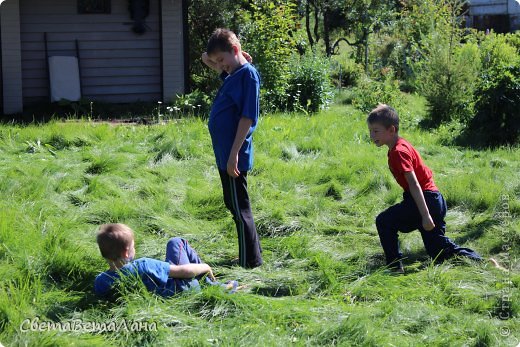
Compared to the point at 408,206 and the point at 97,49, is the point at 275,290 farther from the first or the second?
the point at 97,49

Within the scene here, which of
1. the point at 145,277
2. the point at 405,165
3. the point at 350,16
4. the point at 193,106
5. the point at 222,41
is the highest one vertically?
the point at 350,16

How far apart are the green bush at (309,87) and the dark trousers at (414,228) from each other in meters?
6.73

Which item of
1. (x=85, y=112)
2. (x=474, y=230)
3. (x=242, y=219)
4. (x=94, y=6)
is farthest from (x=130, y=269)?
(x=94, y=6)

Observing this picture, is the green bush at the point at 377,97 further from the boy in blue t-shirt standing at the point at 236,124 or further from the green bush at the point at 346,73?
the boy in blue t-shirt standing at the point at 236,124

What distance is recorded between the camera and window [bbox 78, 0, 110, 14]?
13.8 m

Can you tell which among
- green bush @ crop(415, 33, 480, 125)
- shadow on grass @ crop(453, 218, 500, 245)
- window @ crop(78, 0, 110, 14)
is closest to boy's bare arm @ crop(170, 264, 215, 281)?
shadow on grass @ crop(453, 218, 500, 245)

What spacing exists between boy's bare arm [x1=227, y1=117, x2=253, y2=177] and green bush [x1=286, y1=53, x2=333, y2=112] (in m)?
7.13

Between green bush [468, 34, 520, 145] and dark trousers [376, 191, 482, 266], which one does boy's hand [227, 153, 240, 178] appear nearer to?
dark trousers [376, 191, 482, 266]

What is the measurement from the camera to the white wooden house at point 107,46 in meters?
13.5

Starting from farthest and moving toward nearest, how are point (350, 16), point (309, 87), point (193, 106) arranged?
point (350, 16), point (309, 87), point (193, 106)

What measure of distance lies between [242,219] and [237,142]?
0.63 m

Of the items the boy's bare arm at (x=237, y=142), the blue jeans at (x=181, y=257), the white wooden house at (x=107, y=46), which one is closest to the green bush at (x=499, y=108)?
the boy's bare arm at (x=237, y=142)

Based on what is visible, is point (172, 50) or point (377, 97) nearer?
point (377, 97)

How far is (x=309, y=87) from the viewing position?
40.5 ft
